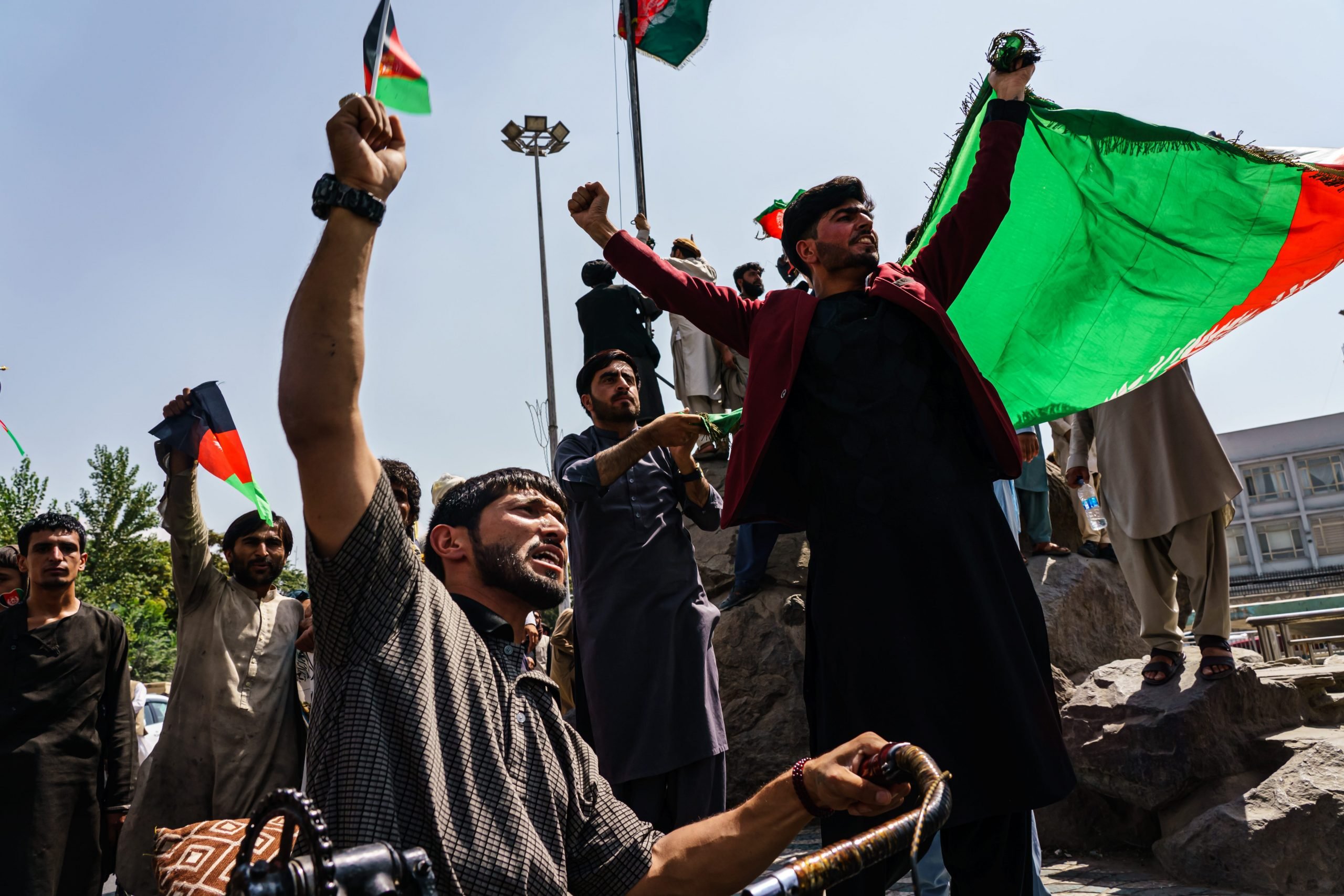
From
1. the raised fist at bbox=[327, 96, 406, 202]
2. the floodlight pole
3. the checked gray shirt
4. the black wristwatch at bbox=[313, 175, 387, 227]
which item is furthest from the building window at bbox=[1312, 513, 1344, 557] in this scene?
the black wristwatch at bbox=[313, 175, 387, 227]

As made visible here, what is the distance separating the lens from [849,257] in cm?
305

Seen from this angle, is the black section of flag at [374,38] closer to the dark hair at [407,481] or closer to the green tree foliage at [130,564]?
the dark hair at [407,481]

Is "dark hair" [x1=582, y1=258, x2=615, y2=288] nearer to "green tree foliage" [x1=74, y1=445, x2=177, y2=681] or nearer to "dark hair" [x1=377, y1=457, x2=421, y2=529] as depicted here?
"dark hair" [x1=377, y1=457, x2=421, y2=529]

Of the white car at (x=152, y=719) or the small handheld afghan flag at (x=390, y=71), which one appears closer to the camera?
the small handheld afghan flag at (x=390, y=71)

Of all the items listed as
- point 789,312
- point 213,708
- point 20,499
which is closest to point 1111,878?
point 789,312

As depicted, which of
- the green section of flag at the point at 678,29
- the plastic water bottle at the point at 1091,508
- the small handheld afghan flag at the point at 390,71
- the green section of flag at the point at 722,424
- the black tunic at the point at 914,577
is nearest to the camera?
the small handheld afghan flag at the point at 390,71

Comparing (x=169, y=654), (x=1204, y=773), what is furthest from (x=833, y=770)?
(x=169, y=654)

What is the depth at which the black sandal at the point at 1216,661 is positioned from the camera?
448cm

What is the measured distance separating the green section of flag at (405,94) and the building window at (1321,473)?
75.3 meters

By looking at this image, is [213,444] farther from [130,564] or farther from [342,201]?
[130,564]

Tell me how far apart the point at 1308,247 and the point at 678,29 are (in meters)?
11.8

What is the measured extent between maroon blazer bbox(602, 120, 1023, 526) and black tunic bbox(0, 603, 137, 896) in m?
3.29

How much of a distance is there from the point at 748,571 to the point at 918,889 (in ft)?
19.8

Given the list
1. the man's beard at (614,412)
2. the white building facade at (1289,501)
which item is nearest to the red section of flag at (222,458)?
the man's beard at (614,412)
